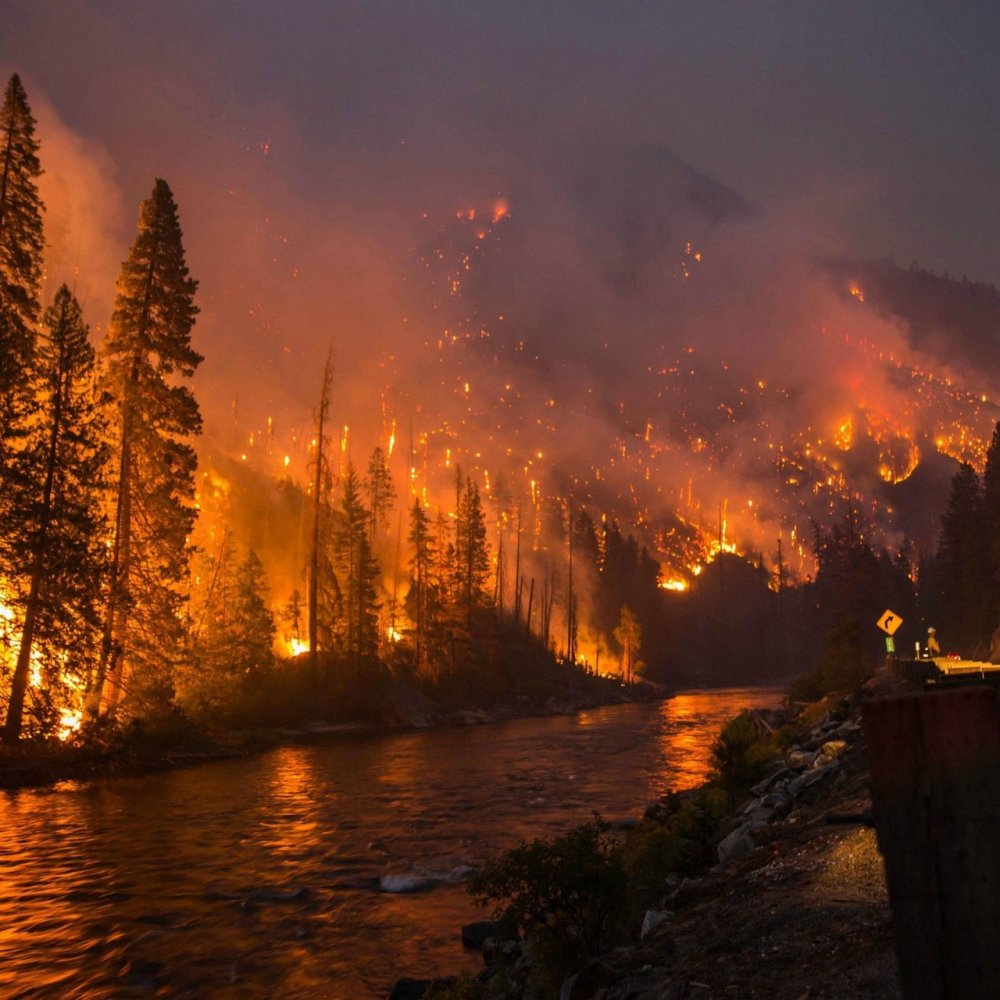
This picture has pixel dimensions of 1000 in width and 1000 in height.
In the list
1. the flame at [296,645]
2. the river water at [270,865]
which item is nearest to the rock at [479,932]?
the river water at [270,865]

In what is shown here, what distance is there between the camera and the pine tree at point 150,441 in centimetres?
3195

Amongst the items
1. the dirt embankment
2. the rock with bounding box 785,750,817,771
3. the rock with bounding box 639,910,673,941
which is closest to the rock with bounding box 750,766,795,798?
the rock with bounding box 785,750,817,771

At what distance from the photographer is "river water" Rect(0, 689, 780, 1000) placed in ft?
33.5

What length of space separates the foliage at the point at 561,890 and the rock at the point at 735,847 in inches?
122

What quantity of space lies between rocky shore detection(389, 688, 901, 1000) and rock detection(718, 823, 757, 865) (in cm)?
3

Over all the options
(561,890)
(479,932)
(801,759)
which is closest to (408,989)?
(479,932)

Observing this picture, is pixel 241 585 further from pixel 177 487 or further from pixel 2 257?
pixel 2 257

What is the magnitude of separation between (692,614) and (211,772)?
14496 centimetres

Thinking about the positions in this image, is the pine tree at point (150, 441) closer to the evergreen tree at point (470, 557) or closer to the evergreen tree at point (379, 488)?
the evergreen tree at point (470, 557)

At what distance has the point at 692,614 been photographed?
162 m

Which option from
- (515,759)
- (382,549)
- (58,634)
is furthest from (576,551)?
(58,634)

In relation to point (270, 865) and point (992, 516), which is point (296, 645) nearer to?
point (270, 865)

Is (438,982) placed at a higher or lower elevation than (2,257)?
lower

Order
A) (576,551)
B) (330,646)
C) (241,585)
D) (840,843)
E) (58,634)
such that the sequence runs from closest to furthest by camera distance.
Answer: (840,843)
(58,634)
(241,585)
(330,646)
(576,551)
